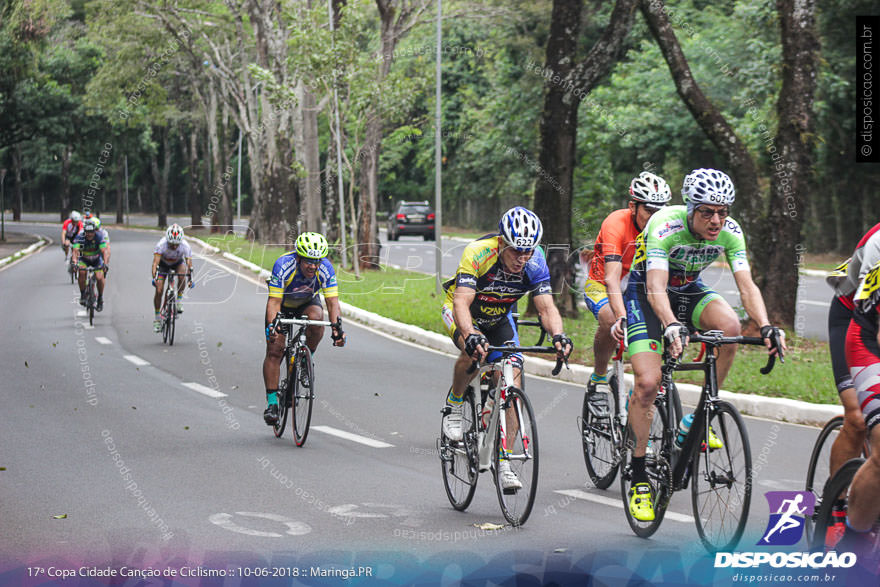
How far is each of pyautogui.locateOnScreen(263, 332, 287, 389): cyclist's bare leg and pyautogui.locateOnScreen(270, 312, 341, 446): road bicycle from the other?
5 centimetres

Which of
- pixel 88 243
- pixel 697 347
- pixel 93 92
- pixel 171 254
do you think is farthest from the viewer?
pixel 93 92

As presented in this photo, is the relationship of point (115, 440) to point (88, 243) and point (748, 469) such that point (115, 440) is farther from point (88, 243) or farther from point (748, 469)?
point (88, 243)

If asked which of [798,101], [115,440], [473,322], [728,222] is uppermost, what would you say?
[798,101]

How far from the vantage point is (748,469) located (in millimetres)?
5805

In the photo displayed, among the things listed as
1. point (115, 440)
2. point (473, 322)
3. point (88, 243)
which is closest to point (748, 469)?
point (473, 322)

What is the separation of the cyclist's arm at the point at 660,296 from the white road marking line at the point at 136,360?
10.1 m

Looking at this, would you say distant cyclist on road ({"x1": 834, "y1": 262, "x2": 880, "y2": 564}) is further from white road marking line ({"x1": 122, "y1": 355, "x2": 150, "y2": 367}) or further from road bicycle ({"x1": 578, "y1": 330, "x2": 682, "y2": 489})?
white road marking line ({"x1": 122, "y1": 355, "x2": 150, "y2": 367})

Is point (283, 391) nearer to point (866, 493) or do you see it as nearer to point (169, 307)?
point (866, 493)

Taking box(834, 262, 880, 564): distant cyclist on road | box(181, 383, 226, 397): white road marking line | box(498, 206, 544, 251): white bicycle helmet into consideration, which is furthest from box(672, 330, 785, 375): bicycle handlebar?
box(181, 383, 226, 397): white road marking line

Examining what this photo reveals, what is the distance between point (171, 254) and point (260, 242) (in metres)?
28.5

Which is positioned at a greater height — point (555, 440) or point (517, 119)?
point (517, 119)

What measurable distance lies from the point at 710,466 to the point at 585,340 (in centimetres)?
972

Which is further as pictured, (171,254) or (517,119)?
(517,119)

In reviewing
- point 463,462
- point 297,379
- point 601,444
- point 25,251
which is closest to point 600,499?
point 601,444
